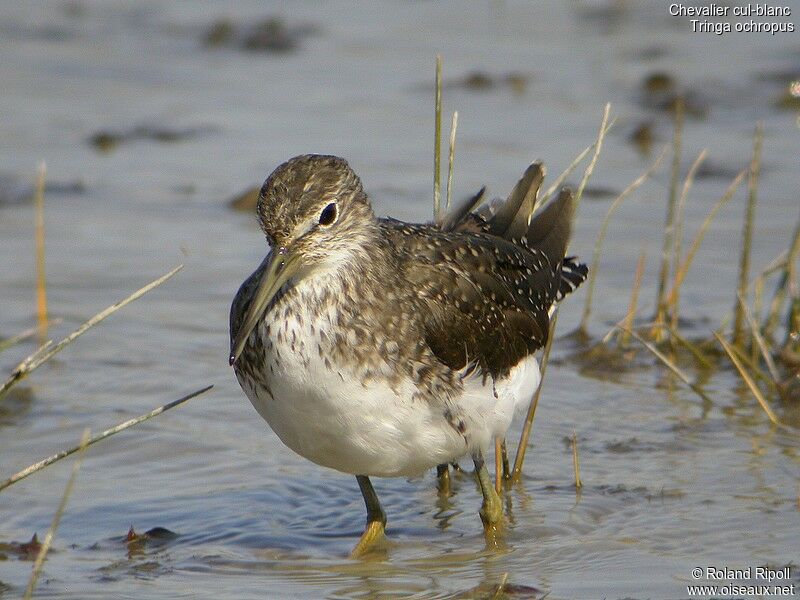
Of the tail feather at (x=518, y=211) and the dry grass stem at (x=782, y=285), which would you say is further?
the dry grass stem at (x=782, y=285)

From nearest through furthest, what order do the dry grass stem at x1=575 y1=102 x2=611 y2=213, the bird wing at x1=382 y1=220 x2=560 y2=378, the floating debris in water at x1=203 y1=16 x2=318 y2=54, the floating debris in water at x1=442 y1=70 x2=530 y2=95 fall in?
the bird wing at x1=382 y1=220 x2=560 y2=378
the dry grass stem at x1=575 y1=102 x2=611 y2=213
the floating debris in water at x1=442 y1=70 x2=530 y2=95
the floating debris in water at x1=203 y1=16 x2=318 y2=54

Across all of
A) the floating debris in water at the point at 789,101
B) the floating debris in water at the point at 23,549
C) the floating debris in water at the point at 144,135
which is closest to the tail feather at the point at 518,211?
the floating debris in water at the point at 23,549

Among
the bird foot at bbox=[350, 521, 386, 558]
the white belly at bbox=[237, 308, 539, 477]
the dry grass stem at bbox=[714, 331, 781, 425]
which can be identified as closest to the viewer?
the white belly at bbox=[237, 308, 539, 477]

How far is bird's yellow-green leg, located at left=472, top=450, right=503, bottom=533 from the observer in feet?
21.9

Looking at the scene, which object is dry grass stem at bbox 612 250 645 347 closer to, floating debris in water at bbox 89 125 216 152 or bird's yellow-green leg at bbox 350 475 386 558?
bird's yellow-green leg at bbox 350 475 386 558

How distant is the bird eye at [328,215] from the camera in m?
5.85

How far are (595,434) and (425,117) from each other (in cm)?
623

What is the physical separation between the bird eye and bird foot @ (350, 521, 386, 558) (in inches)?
62.6

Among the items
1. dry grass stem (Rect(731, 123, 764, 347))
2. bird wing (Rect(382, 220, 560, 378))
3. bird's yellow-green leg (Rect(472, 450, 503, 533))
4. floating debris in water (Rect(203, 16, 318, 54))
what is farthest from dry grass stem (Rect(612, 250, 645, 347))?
floating debris in water (Rect(203, 16, 318, 54))

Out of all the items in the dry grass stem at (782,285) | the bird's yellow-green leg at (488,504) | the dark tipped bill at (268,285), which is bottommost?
the bird's yellow-green leg at (488,504)

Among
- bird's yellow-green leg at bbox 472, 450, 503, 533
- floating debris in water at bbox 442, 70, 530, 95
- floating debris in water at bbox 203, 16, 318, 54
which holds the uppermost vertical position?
floating debris in water at bbox 203, 16, 318, 54

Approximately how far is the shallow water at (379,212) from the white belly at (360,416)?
0.55m

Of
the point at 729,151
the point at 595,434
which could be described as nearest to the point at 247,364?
the point at 595,434

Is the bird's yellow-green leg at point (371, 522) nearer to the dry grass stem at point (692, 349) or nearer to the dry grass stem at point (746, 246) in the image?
the dry grass stem at point (692, 349)
